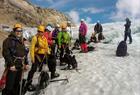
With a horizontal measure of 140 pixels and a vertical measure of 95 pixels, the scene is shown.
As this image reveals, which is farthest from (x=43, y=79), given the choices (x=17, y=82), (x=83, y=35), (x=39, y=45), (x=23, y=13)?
(x=23, y=13)

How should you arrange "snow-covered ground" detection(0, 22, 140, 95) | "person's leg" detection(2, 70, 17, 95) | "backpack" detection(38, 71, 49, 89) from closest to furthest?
"person's leg" detection(2, 70, 17, 95), "snow-covered ground" detection(0, 22, 140, 95), "backpack" detection(38, 71, 49, 89)

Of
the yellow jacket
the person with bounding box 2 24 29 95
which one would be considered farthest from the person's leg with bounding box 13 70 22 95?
the yellow jacket

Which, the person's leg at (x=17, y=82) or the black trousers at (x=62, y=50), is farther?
the black trousers at (x=62, y=50)

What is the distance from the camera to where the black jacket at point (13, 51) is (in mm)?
13164

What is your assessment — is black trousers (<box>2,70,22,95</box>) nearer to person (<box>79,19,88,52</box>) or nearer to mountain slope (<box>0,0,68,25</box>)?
person (<box>79,19,88,52</box>)

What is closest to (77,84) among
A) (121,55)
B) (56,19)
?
(121,55)

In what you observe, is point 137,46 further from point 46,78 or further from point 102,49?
point 46,78

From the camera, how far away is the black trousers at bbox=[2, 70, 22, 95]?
13492 millimetres

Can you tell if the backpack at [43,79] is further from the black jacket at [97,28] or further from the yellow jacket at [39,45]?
the black jacket at [97,28]

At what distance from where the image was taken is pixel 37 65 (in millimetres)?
15430

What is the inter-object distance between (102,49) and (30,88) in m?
14.0

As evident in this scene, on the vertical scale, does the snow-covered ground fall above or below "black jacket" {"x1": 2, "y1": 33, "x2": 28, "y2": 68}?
below

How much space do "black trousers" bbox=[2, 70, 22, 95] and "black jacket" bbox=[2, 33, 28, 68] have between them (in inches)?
11.0

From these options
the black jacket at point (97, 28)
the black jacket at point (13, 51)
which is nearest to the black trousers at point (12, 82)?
the black jacket at point (13, 51)
